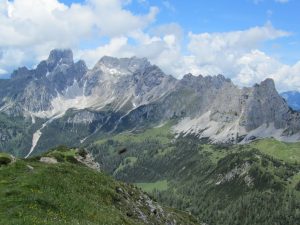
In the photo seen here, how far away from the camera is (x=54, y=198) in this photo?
186 ft

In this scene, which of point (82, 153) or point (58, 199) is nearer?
point (58, 199)

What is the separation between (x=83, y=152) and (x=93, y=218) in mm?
82804

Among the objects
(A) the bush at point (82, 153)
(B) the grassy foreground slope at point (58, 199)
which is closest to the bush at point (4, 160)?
(B) the grassy foreground slope at point (58, 199)

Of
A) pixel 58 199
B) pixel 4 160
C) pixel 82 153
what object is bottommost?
pixel 82 153

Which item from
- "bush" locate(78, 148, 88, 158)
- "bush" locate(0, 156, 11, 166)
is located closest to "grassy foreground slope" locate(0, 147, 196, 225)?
"bush" locate(0, 156, 11, 166)

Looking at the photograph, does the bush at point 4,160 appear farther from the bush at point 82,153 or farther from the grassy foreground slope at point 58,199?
the bush at point 82,153

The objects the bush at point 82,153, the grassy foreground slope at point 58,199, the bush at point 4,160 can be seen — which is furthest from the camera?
the bush at point 82,153

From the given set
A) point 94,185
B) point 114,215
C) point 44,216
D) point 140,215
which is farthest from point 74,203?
point 140,215

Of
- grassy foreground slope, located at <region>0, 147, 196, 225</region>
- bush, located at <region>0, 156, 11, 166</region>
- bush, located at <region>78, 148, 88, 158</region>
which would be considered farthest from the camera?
bush, located at <region>78, 148, 88, 158</region>

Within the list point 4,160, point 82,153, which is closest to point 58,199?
point 4,160

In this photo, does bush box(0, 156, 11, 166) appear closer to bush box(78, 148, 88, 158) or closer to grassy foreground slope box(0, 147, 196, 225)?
grassy foreground slope box(0, 147, 196, 225)

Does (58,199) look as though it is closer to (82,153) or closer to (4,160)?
(4,160)

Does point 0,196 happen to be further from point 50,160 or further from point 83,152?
point 83,152

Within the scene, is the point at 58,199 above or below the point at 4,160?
below
